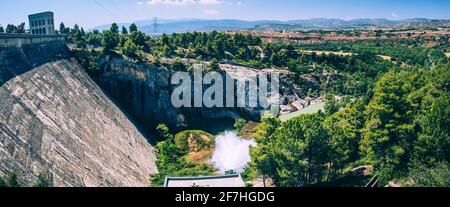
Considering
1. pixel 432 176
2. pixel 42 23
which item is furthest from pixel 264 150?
pixel 42 23

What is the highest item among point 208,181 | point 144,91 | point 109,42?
point 109,42

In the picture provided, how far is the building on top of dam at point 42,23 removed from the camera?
67062 mm

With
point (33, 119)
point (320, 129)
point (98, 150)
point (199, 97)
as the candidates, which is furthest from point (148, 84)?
point (320, 129)

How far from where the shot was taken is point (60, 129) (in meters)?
32.2

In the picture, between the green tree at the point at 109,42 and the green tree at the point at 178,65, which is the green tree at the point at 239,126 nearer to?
the green tree at the point at 178,65

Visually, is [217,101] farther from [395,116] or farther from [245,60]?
[395,116]

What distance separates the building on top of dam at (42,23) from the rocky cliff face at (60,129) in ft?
56.8

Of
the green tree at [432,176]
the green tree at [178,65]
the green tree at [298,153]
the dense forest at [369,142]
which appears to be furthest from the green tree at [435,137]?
the green tree at [178,65]

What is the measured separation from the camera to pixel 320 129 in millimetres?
30375

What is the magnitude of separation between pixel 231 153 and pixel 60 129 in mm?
18984

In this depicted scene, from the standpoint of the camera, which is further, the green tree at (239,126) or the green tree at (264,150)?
the green tree at (239,126)

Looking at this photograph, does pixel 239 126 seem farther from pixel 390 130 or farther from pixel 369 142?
pixel 390 130

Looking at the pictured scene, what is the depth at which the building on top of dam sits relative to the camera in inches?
2640

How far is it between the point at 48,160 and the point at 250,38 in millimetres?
62665
